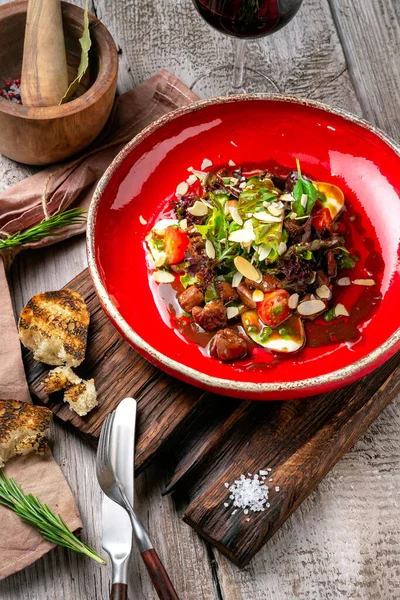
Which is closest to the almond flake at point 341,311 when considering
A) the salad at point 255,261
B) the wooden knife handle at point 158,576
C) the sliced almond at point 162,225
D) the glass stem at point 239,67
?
the salad at point 255,261

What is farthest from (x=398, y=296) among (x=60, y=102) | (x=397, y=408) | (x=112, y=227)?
(x=60, y=102)

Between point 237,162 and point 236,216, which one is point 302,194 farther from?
point 237,162

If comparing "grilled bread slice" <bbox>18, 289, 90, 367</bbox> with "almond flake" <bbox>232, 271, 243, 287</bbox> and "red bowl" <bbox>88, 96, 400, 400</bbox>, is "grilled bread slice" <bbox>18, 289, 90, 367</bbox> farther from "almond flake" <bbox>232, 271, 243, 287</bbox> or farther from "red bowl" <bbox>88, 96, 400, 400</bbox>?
"almond flake" <bbox>232, 271, 243, 287</bbox>

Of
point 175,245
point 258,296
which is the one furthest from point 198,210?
point 258,296

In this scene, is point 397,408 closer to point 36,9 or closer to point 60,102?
point 60,102

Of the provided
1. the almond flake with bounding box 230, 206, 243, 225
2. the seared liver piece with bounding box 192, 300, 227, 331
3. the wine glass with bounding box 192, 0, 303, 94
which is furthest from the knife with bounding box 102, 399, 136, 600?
the wine glass with bounding box 192, 0, 303, 94

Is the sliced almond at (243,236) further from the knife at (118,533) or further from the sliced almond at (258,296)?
the knife at (118,533)
